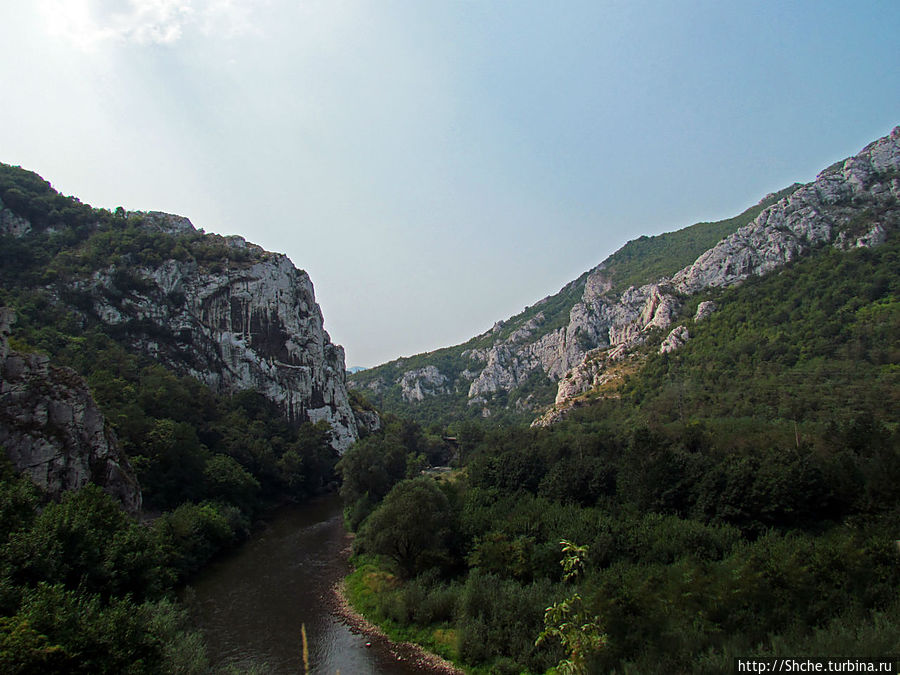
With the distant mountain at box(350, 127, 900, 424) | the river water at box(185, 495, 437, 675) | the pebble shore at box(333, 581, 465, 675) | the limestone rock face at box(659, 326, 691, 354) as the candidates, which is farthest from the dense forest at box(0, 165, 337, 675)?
the limestone rock face at box(659, 326, 691, 354)

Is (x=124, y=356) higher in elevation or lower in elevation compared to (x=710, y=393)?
higher

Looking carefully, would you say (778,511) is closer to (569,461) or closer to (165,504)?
(569,461)

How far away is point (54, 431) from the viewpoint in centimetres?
2619

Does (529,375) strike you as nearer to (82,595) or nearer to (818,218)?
(818,218)

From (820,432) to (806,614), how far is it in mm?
23769

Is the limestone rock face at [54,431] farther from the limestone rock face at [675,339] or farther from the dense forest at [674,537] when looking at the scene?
the limestone rock face at [675,339]

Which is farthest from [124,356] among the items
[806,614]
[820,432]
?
[820,432]

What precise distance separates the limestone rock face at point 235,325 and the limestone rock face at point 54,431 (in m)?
35.1

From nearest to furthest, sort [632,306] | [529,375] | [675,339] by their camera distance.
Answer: [675,339] < [632,306] < [529,375]

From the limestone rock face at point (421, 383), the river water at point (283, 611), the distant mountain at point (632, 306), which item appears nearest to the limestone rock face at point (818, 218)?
the distant mountain at point (632, 306)

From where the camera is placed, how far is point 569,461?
34.6 metres

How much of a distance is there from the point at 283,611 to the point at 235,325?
54.7 meters

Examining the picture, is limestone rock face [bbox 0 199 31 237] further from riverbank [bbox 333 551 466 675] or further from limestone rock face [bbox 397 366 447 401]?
limestone rock face [bbox 397 366 447 401]

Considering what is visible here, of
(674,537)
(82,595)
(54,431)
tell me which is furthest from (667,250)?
(82,595)
